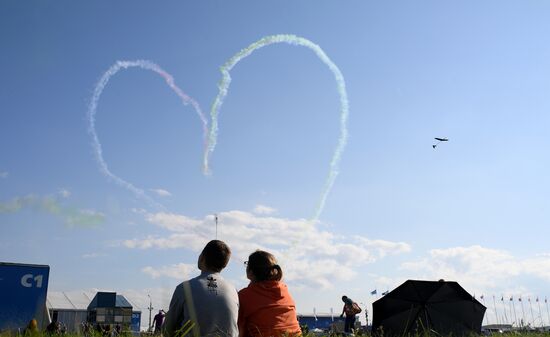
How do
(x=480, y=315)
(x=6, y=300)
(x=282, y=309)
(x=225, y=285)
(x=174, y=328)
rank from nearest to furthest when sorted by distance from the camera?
1. (x=174, y=328)
2. (x=225, y=285)
3. (x=282, y=309)
4. (x=480, y=315)
5. (x=6, y=300)

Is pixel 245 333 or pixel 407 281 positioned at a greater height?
pixel 407 281

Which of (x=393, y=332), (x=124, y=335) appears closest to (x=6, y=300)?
(x=393, y=332)

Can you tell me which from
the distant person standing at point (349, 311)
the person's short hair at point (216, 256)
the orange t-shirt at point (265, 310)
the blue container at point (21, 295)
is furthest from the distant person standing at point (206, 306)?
the blue container at point (21, 295)

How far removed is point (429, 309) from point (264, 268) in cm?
530

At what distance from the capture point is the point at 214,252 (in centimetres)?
433

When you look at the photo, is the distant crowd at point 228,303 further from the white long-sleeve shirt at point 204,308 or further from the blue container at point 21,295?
the blue container at point 21,295

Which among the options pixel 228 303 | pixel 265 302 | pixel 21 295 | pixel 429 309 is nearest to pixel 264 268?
pixel 265 302

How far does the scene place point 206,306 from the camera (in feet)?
13.1

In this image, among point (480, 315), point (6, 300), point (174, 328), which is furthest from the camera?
point (6, 300)

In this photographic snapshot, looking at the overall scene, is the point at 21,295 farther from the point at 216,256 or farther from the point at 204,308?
the point at 204,308

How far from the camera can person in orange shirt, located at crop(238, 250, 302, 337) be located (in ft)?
14.4

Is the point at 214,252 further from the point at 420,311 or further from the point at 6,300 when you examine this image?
the point at 6,300

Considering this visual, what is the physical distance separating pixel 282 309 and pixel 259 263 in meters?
0.44

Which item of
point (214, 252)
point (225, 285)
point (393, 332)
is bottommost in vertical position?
point (393, 332)
